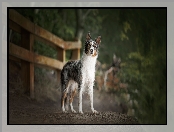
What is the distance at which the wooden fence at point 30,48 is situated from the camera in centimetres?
542

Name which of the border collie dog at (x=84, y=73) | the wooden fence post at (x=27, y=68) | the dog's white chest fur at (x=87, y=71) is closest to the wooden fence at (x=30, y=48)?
the wooden fence post at (x=27, y=68)

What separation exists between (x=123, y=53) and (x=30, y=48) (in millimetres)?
1196

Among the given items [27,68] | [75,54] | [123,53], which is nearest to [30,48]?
[27,68]

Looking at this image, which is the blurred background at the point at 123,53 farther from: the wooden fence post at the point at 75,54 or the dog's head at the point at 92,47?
the dog's head at the point at 92,47

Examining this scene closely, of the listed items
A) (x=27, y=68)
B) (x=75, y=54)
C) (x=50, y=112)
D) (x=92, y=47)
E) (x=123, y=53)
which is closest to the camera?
(x=92, y=47)

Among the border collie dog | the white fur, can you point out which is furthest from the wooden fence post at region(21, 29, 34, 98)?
the white fur

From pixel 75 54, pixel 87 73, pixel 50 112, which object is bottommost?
pixel 50 112

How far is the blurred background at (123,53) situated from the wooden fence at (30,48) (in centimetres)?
7

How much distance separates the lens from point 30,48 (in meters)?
5.54

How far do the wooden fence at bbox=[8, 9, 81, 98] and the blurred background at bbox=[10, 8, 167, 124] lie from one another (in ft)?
0.24

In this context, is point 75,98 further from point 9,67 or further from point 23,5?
point 23,5

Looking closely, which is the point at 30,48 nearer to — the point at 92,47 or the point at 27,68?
the point at 27,68

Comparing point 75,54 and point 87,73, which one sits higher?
point 75,54

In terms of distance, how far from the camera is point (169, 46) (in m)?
5.52
